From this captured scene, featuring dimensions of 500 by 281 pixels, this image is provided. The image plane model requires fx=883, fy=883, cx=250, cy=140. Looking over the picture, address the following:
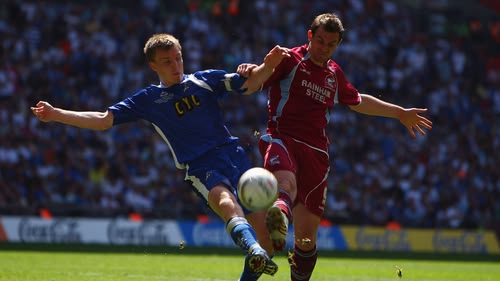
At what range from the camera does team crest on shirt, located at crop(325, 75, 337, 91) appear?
939 cm

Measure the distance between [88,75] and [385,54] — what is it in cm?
1034

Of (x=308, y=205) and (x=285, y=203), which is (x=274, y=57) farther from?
(x=308, y=205)

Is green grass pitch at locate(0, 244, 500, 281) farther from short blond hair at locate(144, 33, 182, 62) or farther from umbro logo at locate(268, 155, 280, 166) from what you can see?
short blond hair at locate(144, 33, 182, 62)

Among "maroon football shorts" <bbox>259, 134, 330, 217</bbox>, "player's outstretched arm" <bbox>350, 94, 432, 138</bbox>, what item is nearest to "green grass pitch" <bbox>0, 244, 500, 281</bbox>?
"maroon football shorts" <bbox>259, 134, 330, 217</bbox>

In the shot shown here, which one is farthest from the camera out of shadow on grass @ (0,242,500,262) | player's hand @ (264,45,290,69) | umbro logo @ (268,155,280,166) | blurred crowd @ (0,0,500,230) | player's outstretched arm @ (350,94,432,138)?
blurred crowd @ (0,0,500,230)

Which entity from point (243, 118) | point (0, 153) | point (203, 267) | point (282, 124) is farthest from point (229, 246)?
point (282, 124)

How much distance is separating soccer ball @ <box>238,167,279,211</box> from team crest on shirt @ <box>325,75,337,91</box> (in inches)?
76.3

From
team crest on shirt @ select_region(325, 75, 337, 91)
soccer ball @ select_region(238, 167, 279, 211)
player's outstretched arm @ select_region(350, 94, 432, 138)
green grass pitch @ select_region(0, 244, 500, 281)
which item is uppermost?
team crest on shirt @ select_region(325, 75, 337, 91)

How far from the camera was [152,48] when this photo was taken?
8.48 metres

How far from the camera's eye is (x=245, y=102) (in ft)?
84.6

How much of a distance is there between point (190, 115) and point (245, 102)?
17324 mm

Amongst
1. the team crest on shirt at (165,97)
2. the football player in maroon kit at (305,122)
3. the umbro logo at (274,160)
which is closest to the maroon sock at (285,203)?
the umbro logo at (274,160)

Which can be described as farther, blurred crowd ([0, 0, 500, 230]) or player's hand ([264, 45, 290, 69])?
blurred crowd ([0, 0, 500, 230])

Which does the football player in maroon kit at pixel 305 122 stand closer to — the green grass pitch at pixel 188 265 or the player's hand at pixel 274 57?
the player's hand at pixel 274 57
